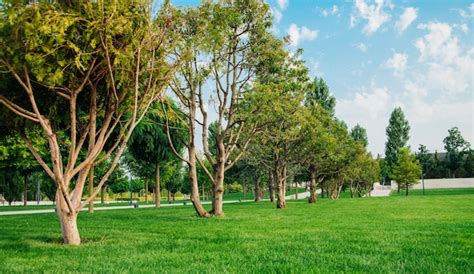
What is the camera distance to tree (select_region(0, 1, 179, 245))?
1084 centimetres

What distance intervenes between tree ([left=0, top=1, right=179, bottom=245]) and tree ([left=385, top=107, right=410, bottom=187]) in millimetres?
84061

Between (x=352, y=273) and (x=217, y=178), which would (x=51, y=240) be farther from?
(x=217, y=178)

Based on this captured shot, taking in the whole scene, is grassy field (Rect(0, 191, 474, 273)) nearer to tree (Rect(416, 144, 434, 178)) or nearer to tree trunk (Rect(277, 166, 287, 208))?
tree trunk (Rect(277, 166, 287, 208))

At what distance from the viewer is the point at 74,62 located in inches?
447

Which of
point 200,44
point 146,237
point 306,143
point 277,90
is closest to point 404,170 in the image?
point 306,143

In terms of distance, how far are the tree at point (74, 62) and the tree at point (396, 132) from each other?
84.1 meters

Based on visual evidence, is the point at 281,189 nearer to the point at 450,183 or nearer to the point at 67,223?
the point at 67,223

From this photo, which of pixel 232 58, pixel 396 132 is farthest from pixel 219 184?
pixel 396 132

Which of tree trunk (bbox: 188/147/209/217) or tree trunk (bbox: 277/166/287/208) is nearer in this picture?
tree trunk (bbox: 188/147/209/217)

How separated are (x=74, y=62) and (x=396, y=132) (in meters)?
87.1

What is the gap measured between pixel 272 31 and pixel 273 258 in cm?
1699

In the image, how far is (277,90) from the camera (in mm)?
23047

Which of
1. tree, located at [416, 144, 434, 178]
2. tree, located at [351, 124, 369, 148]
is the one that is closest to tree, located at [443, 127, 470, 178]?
tree, located at [416, 144, 434, 178]

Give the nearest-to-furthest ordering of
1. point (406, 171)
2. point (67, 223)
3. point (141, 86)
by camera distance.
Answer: point (67, 223), point (141, 86), point (406, 171)
